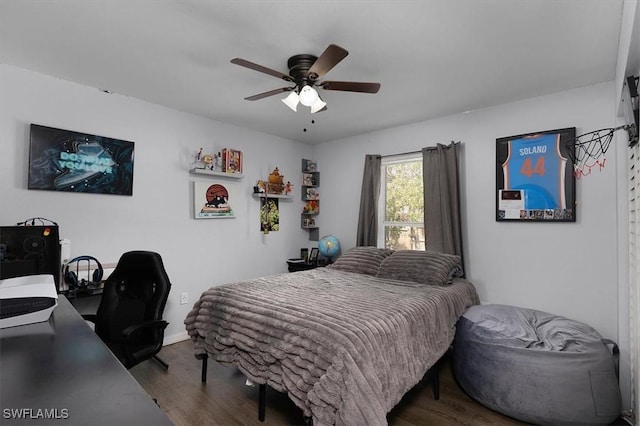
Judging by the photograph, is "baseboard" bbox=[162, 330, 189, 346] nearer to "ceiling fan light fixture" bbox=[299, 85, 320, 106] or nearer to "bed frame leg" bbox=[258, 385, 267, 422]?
"bed frame leg" bbox=[258, 385, 267, 422]

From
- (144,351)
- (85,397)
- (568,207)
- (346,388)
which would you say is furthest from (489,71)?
(144,351)

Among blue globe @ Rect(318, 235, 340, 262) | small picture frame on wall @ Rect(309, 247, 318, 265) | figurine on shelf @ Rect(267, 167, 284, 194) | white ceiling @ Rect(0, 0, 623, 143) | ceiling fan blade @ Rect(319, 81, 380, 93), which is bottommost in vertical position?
small picture frame on wall @ Rect(309, 247, 318, 265)

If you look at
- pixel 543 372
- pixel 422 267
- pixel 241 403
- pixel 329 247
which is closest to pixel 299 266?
pixel 329 247

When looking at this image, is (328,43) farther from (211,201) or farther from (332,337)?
(211,201)

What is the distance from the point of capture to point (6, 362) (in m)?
0.75

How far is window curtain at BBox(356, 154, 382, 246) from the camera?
13.3 feet

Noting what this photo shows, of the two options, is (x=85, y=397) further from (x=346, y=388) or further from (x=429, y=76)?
(x=429, y=76)

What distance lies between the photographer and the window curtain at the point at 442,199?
331 centimetres

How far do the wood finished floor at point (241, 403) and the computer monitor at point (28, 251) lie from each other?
3.80 ft

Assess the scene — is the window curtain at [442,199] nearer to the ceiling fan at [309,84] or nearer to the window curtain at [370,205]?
the window curtain at [370,205]

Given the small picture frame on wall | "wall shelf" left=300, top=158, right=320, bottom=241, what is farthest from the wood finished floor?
"wall shelf" left=300, top=158, right=320, bottom=241

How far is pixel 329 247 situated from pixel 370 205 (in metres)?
0.80

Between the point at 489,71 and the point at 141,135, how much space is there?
3.19 metres

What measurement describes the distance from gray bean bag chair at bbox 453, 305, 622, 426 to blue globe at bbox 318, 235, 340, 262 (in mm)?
2095
